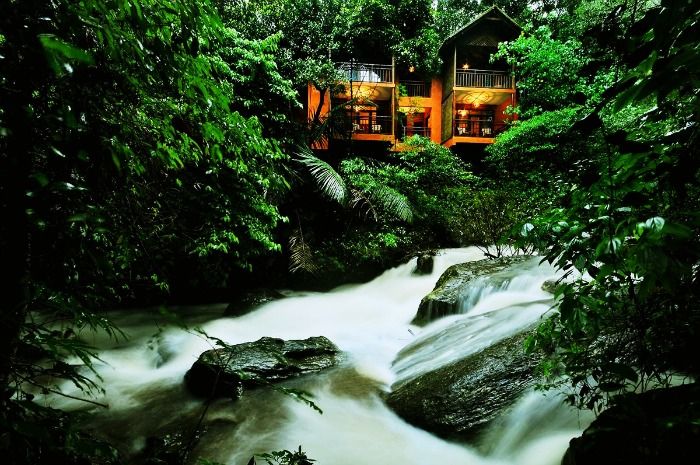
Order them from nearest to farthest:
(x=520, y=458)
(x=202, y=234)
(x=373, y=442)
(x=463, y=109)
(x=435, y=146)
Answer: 1. (x=520, y=458)
2. (x=373, y=442)
3. (x=202, y=234)
4. (x=435, y=146)
5. (x=463, y=109)

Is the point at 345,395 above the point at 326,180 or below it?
below

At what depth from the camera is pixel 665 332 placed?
183cm

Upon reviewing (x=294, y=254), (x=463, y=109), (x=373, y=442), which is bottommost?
(x=373, y=442)

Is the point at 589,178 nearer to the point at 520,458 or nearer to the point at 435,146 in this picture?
the point at 520,458

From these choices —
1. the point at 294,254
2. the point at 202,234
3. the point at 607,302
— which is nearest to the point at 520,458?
the point at 607,302

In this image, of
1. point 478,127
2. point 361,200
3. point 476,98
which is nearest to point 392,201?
point 361,200

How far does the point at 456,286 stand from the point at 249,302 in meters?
4.91

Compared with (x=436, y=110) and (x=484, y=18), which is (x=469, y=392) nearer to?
(x=436, y=110)

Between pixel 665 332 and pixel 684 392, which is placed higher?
pixel 665 332

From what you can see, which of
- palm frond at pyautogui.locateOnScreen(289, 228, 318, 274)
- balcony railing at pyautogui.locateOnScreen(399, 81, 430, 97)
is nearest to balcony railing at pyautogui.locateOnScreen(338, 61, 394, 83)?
balcony railing at pyautogui.locateOnScreen(399, 81, 430, 97)

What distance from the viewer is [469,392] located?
366 cm

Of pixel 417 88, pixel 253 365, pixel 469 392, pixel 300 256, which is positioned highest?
pixel 417 88

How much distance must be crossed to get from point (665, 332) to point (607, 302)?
1.39 ft

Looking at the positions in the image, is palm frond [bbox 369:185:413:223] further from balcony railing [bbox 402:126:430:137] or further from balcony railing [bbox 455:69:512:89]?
balcony railing [bbox 455:69:512:89]
